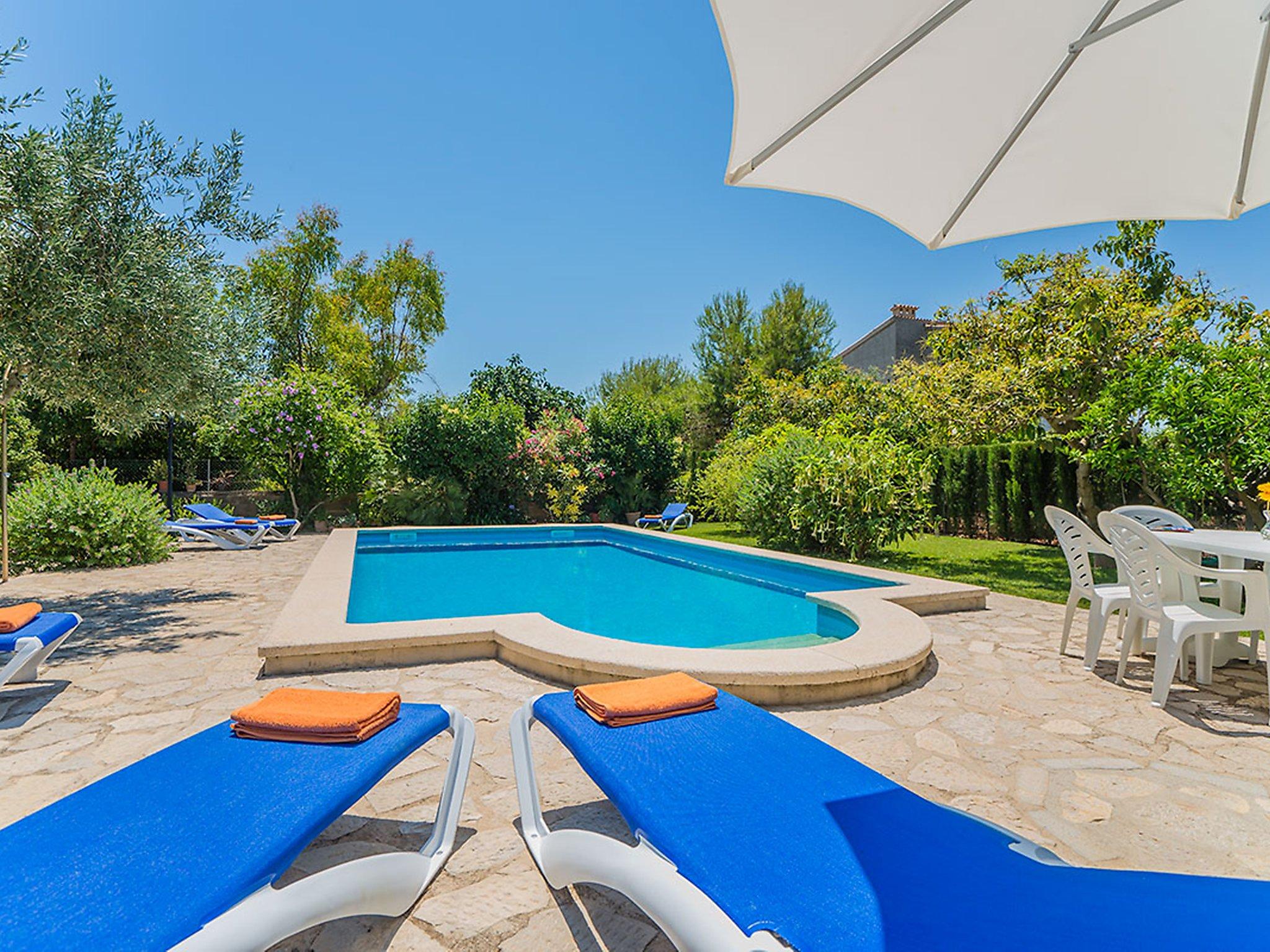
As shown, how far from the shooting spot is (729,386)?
27.3 metres

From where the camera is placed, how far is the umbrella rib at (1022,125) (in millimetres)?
2430

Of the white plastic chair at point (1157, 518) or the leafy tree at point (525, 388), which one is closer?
the white plastic chair at point (1157, 518)

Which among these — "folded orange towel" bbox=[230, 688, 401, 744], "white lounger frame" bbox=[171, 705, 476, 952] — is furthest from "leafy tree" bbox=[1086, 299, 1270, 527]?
"folded orange towel" bbox=[230, 688, 401, 744]

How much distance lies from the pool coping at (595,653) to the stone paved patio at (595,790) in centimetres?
16

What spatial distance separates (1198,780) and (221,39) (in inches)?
623

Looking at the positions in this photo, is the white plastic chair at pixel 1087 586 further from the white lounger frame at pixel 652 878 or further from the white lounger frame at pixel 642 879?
the white lounger frame at pixel 642 879

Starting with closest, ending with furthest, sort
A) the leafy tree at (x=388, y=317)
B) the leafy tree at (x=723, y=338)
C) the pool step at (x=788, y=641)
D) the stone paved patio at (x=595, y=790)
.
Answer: the stone paved patio at (x=595, y=790), the pool step at (x=788, y=641), the leafy tree at (x=388, y=317), the leafy tree at (x=723, y=338)

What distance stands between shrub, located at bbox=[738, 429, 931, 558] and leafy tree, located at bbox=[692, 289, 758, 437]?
663 inches

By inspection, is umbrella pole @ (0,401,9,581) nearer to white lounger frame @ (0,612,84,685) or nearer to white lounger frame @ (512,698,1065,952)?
white lounger frame @ (0,612,84,685)

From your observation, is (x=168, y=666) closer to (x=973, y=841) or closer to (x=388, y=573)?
(x=973, y=841)

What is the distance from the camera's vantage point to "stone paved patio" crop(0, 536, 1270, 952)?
220cm

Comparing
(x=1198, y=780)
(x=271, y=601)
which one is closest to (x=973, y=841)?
(x=1198, y=780)

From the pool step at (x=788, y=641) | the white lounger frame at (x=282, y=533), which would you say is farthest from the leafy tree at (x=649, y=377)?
the pool step at (x=788, y=641)

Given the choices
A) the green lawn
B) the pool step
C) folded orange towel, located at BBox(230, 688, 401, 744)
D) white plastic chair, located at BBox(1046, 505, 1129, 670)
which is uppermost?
white plastic chair, located at BBox(1046, 505, 1129, 670)
